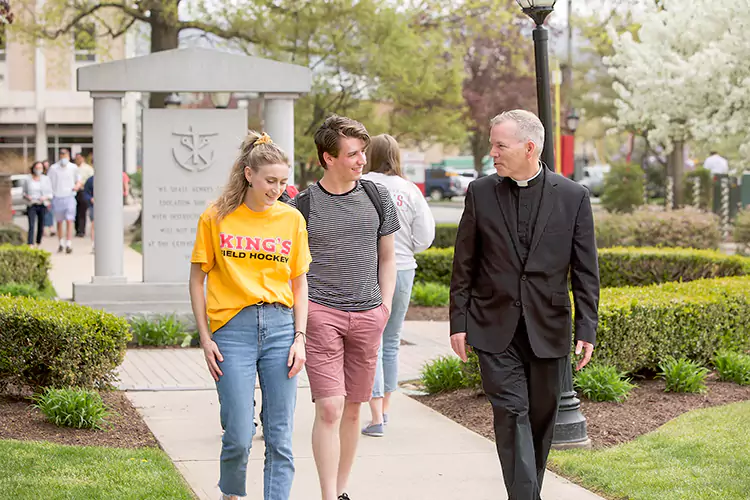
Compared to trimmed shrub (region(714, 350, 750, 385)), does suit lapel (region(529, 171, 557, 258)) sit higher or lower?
higher

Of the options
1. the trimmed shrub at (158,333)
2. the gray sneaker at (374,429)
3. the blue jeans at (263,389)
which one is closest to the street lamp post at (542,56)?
the gray sneaker at (374,429)

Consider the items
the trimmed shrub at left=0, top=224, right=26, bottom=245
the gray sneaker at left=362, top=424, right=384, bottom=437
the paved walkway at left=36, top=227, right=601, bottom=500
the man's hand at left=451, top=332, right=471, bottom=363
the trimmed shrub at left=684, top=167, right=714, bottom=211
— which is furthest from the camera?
the trimmed shrub at left=684, top=167, right=714, bottom=211

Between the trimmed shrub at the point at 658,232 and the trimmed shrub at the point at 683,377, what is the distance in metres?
→ 9.88

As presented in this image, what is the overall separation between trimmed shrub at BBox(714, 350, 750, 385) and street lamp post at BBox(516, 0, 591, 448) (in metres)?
2.16

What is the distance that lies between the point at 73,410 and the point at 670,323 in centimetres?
439

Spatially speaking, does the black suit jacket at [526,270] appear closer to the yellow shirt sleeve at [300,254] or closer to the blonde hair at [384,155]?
the yellow shirt sleeve at [300,254]

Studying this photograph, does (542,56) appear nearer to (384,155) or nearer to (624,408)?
(384,155)

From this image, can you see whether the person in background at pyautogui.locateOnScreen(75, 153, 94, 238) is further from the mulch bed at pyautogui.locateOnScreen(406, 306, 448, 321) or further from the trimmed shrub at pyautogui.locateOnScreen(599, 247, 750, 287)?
the trimmed shrub at pyautogui.locateOnScreen(599, 247, 750, 287)

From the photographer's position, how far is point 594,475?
6.04 m

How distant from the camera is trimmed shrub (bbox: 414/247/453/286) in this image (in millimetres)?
15164

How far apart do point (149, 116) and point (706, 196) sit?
930 inches

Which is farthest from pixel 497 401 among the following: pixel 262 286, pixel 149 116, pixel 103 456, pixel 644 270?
pixel 644 270

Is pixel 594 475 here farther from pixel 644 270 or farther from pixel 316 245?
pixel 644 270

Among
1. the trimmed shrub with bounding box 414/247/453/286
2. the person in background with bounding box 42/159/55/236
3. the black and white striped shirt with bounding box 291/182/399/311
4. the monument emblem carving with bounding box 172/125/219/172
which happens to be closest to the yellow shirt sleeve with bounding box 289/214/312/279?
the black and white striped shirt with bounding box 291/182/399/311
